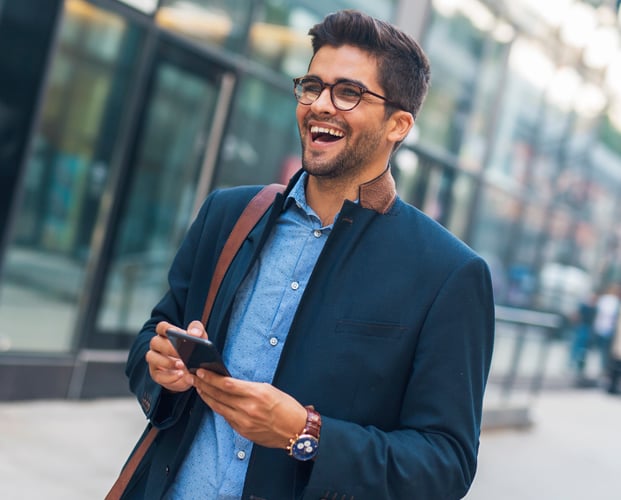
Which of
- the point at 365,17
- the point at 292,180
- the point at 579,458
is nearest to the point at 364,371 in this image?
the point at 292,180

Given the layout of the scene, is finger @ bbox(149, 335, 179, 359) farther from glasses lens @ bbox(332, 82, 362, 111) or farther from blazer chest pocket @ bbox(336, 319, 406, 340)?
glasses lens @ bbox(332, 82, 362, 111)

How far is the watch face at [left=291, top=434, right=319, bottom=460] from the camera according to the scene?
168 cm

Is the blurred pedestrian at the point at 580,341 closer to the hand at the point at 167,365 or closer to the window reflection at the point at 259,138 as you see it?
the window reflection at the point at 259,138

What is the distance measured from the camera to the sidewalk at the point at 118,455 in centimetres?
496

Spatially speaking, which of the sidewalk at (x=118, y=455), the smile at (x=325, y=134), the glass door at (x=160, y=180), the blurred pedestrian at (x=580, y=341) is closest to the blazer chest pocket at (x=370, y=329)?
the smile at (x=325, y=134)

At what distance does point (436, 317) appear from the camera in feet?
5.96

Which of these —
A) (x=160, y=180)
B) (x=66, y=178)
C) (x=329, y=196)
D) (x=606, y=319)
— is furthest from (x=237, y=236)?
(x=606, y=319)

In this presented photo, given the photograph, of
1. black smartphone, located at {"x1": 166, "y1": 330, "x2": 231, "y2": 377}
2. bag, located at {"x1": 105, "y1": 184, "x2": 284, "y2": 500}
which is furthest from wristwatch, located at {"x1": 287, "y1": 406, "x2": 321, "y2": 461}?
bag, located at {"x1": 105, "y1": 184, "x2": 284, "y2": 500}

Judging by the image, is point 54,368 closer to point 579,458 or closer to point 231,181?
point 231,181

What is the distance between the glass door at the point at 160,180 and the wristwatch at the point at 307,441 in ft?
17.9

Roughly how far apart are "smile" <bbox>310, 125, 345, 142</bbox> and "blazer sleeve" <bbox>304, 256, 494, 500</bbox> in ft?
1.29

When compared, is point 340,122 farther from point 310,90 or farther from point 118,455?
point 118,455

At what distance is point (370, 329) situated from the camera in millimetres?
1827

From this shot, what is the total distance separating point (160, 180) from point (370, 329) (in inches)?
225
